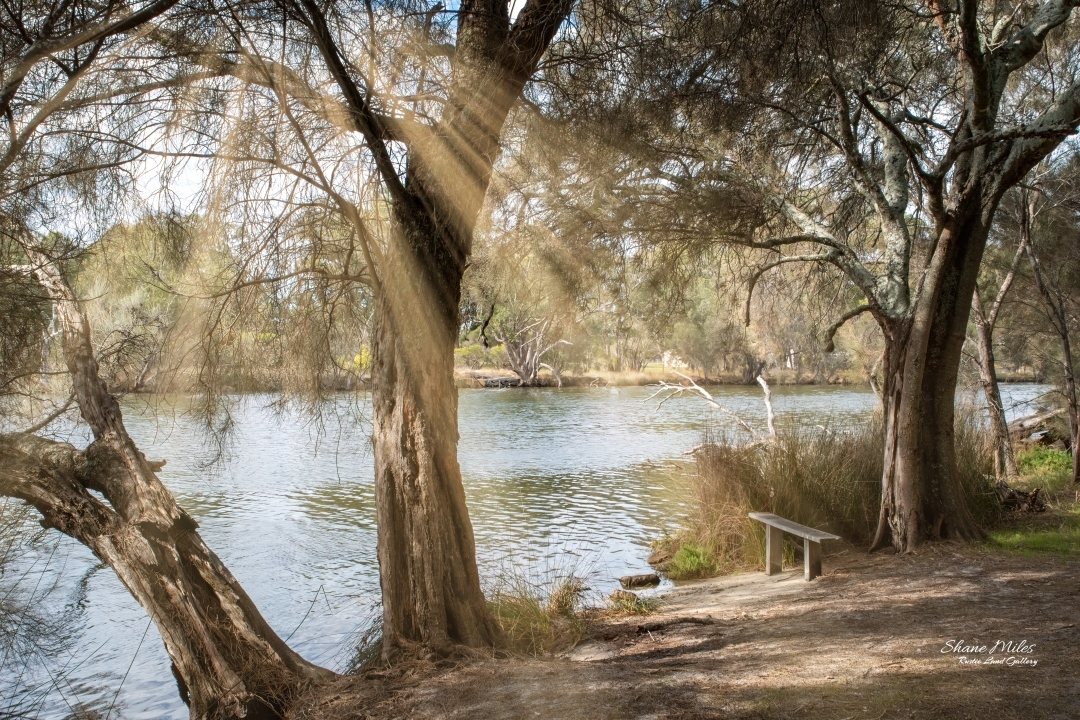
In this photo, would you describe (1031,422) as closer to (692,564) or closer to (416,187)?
(692,564)

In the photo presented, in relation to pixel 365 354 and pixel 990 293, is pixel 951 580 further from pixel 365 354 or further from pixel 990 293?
pixel 990 293

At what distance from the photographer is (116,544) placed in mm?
4078

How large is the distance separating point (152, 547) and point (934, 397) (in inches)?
213

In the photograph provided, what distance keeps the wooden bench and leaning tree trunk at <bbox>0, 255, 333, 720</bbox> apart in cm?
354

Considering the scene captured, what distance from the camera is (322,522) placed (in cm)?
958

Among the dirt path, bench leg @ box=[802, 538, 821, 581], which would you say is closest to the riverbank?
bench leg @ box=[802, 538, 821, 581]

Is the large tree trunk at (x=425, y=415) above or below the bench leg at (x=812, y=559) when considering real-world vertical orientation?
above

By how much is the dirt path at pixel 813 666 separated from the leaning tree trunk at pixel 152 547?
427 mm

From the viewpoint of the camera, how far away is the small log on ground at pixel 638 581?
22.4 feet

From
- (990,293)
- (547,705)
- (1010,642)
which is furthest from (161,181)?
(990,293)

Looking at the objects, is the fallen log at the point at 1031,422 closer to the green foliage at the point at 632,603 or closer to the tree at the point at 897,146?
the tree at the point at 897,146

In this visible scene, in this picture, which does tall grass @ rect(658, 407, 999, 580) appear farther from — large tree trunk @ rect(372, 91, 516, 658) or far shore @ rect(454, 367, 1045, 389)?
far shore @ rect(454, 367, 1045, 389)

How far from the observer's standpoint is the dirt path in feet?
9.99

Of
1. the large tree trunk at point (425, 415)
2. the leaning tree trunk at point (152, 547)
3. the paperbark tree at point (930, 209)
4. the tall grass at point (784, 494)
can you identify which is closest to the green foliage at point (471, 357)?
the tall grass at point (784, 494)
